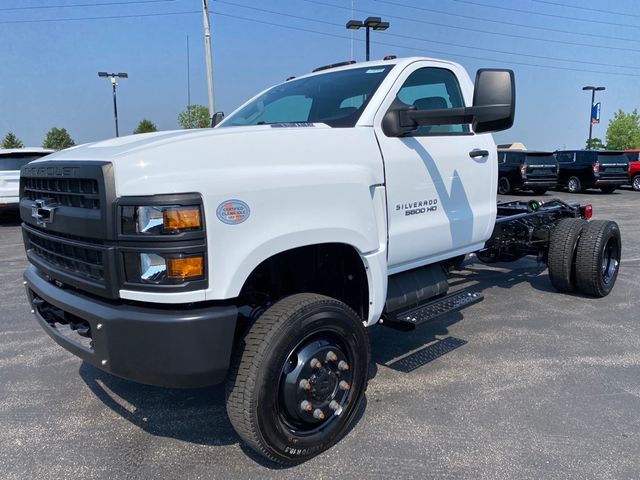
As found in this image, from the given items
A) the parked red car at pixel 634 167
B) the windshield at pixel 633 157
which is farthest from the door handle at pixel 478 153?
the windshield at pixel 633 157

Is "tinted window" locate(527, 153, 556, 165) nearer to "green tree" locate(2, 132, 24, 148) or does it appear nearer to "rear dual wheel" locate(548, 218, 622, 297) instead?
"rear dual wheel" locate(548, 218, 622, 297)

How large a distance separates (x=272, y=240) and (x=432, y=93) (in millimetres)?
2120

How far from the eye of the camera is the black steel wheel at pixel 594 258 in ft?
18.0

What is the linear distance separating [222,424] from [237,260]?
52.0 inches

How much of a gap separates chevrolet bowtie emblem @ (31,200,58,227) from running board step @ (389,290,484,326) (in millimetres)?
2093

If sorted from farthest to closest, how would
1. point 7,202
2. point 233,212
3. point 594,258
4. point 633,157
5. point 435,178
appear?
point 633,157 < point 7,202 < point 594,258 < point 435,178 < point 233,212

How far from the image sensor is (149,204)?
2.21 m

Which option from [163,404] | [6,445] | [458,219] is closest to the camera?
[6,445]

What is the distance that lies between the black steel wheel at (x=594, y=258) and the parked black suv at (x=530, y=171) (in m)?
14.6

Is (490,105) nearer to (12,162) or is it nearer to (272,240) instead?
(272,240)

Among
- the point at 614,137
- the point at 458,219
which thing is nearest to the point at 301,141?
the point at 458,219

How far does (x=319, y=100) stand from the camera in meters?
3.71

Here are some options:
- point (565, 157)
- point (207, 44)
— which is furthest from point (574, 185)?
point (207, 44)

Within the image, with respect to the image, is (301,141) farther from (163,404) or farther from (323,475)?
(163,404)
